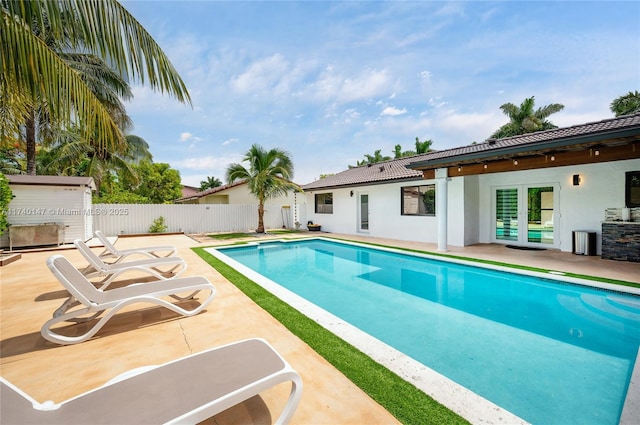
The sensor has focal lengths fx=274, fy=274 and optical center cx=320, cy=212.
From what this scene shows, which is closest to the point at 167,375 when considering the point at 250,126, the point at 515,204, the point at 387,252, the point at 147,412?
the point at 147,412

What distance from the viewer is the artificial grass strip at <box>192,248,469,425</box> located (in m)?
2.44

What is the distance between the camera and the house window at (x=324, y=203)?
1989 centimetres

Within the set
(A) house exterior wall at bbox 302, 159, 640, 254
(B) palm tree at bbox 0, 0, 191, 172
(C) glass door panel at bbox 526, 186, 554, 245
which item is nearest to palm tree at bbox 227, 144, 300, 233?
(A) house exterior wall at bbox 302, 159, 640, 254

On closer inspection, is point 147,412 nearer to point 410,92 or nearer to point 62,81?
point 62,81

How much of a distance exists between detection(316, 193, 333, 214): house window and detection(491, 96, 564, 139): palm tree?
2464 centimetres

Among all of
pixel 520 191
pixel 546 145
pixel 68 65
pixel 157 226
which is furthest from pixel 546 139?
pixel 157 226

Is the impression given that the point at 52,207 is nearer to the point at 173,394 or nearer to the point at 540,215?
the point at 173,394

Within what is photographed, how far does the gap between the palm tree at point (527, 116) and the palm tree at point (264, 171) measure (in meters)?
27.7

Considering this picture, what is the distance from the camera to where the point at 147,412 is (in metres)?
1.84

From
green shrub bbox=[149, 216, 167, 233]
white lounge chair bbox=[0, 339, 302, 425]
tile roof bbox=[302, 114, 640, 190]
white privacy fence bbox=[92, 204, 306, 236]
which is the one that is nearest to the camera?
white lounge chair bbox=[0, 339, 302, 425]

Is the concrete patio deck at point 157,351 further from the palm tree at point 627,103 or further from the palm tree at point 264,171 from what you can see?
the palm tree at point 627,103

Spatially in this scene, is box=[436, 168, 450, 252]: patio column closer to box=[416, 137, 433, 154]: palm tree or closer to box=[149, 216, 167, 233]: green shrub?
box=[149, 216, 167, 233]: green shrub

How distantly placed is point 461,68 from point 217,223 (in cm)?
1751

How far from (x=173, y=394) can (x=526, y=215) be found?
14.0 meters
